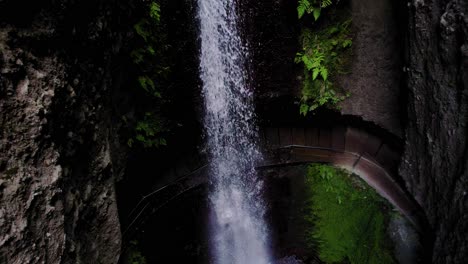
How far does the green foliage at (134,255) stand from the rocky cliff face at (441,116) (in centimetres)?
374

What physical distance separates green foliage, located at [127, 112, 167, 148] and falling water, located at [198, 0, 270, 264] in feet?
2.35

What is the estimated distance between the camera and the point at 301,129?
519cm

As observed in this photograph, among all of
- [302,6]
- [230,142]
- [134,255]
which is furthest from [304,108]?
[134,255]

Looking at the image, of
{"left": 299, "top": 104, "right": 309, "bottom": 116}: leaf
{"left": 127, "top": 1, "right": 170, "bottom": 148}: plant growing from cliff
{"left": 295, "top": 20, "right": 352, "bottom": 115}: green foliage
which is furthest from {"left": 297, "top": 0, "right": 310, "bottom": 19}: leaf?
{"left": 127, "top": 1, "right": 170, "bottom": 148}: plant growing from cliff

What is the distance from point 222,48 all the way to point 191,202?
2394 millimetres

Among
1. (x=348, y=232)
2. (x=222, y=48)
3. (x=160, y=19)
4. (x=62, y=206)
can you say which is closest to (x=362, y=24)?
(x=222, y=48)

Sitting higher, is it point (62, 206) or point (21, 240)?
point (62, 206)

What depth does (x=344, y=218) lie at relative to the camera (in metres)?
4.82

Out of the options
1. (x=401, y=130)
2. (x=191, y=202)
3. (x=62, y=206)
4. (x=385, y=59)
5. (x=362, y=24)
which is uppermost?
(x=362, y=24)

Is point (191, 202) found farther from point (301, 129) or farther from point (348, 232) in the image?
point (348, 232)

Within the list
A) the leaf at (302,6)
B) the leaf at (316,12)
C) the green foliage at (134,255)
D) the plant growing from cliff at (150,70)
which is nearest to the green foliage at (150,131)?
the plant growing from cliff at (150,70)

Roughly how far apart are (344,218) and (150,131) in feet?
10.5

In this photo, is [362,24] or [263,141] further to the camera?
[263,141]

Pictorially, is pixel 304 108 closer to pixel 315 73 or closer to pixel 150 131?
pixel 315 73
